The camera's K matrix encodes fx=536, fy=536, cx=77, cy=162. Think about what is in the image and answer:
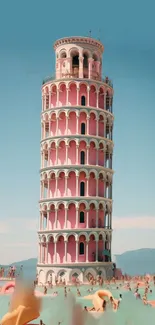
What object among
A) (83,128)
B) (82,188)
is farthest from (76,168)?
(83,128)

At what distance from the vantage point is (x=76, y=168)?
75.2 meters

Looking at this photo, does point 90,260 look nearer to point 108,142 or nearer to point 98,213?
point 98,213

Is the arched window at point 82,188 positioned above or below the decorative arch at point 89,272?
above

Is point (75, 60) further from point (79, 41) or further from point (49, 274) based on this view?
point (49, 274)

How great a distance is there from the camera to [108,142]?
260ft

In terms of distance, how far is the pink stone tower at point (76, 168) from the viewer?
243ft

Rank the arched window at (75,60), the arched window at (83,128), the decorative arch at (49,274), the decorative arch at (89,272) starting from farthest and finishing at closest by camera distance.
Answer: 1. the arched window at (75,60)
2. the arched window at (83,128)
3. the decorative arch at (49,274)
4. the decorative arch at (89,272)

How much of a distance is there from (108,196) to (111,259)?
9.20 m

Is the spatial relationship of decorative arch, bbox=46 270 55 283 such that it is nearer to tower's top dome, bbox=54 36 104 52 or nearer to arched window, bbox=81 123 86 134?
arched window, bbox=81 123 86 134

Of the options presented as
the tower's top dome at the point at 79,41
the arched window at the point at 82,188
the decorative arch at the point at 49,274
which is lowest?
the decorative arch at the point at 49,274

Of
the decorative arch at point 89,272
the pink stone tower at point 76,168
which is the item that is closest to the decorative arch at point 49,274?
the pink stone tower at point 76,168

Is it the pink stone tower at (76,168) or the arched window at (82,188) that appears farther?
the arched window at (82,188)

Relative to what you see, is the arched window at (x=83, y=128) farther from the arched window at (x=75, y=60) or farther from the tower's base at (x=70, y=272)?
the tower's base at (x=70, y=272)

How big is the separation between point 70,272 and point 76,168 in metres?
14.3
